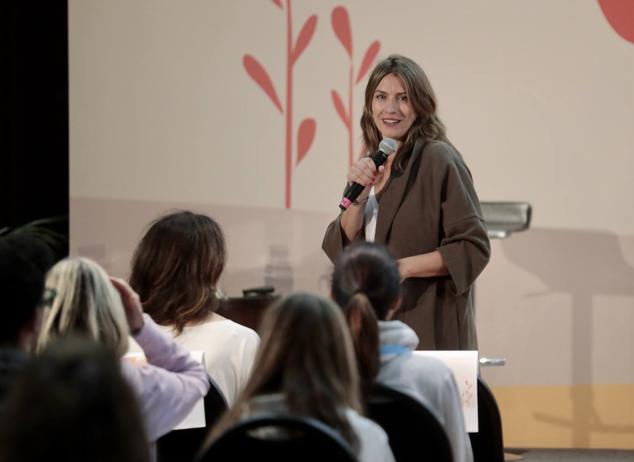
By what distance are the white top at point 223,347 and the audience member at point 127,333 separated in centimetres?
42

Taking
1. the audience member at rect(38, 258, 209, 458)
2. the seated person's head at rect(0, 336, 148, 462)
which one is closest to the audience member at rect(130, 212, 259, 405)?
the audience member at rect(38, 258, 209, 458)

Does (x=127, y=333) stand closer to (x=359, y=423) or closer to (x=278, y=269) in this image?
(x=359, y=423)

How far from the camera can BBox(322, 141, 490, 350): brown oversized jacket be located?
3412 mm

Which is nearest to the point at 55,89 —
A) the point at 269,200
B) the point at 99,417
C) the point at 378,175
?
the point at 269,200

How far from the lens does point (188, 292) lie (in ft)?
10.1

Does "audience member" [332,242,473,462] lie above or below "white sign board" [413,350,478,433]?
above

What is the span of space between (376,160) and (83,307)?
1382 mm

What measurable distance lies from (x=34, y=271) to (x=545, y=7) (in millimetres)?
4518

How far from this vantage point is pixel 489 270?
237 inches

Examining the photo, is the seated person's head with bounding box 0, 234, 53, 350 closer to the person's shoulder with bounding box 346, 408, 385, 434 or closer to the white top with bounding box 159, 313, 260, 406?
the person's shoulder with bounding box 346, 408, 385, 434

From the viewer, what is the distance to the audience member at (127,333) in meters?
2.29

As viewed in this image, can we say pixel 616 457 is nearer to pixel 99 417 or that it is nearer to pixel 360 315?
pixel 360 315

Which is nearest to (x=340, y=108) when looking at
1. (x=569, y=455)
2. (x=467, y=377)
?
(x=569, y=455)

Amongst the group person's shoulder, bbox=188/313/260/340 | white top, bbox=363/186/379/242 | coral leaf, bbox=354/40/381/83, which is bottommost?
person's shoulder, bbox=188/313/260/340
